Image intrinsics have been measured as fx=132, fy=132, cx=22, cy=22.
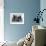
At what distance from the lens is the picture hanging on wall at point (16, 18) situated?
5.13 metres

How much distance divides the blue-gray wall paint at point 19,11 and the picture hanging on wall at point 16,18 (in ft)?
0.38

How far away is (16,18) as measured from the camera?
5180 mm

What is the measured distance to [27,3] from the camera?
16.8 ft

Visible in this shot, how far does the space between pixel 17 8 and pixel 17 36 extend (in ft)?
3.57

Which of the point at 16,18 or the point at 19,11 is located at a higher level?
the point at 19,11

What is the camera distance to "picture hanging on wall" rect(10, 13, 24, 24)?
5.13 m

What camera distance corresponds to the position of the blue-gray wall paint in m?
5.09

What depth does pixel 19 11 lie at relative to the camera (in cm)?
511

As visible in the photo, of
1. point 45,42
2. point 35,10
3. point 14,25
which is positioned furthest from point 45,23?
point 45,42

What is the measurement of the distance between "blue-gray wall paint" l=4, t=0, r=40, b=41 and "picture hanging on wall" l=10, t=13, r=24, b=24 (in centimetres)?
12

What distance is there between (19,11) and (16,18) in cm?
30

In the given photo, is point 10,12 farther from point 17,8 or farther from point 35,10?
point 35,10

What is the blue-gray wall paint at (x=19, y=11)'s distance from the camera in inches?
200

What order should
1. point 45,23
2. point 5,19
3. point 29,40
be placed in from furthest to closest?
point 5,19, point 45,23, point 29,40
